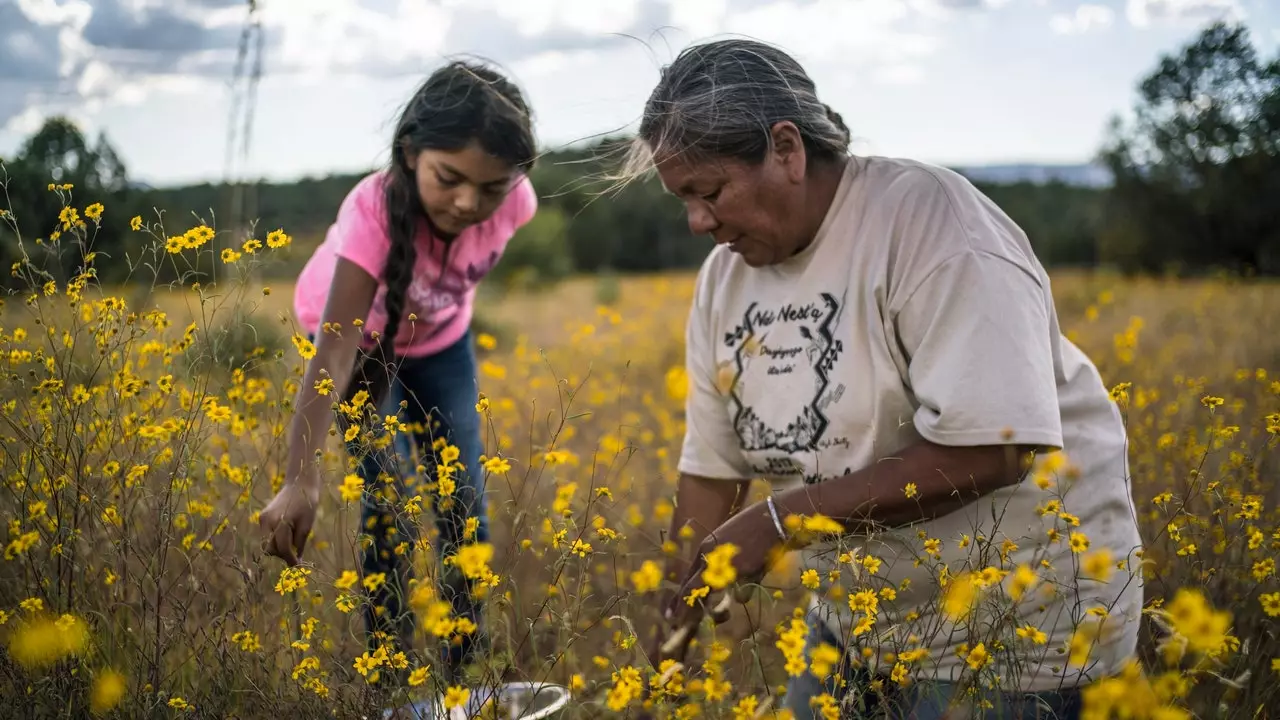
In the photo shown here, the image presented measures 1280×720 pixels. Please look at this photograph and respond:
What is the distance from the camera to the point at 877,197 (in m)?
2.06

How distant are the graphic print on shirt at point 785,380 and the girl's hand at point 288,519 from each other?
102cm

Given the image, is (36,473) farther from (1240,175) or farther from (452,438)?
(1240,175)

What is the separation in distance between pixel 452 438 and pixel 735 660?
1152 millimetres

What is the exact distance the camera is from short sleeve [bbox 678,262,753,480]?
2.39m

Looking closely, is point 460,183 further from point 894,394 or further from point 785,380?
point 894,394

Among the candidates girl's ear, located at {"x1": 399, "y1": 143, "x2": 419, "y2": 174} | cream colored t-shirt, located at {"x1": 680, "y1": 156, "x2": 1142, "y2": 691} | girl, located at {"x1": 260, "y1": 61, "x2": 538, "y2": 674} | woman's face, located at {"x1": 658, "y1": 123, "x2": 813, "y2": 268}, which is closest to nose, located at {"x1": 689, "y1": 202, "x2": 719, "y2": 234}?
woman's face, located at {"x1": 658, "y1": 123, "x2": 813, "y2": 268}

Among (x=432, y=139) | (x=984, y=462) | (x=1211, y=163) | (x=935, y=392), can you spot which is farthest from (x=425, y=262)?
(x=1211, y=163)

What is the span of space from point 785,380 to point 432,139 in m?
1.21

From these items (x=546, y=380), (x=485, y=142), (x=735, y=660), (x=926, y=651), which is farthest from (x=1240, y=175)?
(x=926, y=651)

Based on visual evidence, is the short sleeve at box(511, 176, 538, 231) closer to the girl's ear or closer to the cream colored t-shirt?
the girl's ear

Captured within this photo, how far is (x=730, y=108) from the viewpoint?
2002 mm

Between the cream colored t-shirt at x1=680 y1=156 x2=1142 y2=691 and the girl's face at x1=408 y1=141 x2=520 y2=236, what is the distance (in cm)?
81

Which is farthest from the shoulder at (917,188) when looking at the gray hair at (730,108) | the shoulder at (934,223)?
the gray hair at (730,108)

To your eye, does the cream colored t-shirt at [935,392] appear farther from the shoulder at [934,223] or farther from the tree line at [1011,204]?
the tree line at [1011,204]
